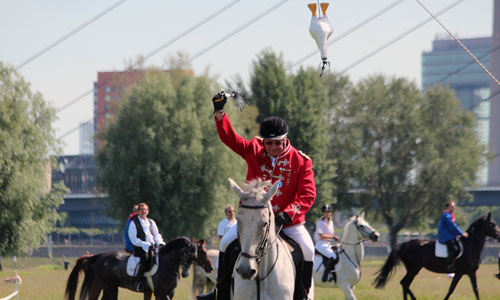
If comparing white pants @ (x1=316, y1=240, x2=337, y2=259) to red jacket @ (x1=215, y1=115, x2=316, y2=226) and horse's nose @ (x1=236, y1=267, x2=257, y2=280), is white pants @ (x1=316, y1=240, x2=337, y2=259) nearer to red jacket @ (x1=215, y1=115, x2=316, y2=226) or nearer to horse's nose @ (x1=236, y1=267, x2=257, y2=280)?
red jacket @ (x1=215, y1=115, x2=316, y2=226)

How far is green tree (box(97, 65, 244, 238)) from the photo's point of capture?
4375 cm

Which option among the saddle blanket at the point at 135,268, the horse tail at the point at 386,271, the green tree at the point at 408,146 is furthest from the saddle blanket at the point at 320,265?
the green tree at the point at 408,146

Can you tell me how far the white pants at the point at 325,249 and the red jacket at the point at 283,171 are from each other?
467 inches

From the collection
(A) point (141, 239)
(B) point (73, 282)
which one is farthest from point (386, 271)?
(B) point (73, 282)

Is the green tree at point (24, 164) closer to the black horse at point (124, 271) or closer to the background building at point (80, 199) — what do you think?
the black horse at point (124, 271)

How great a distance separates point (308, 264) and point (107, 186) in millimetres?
36346

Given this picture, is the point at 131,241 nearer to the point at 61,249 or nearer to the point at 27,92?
the point at 27,92

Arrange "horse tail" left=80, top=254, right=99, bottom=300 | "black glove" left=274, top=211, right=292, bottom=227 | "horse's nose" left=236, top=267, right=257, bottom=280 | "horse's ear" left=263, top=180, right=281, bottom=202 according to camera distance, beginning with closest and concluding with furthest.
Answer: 1. "horse's nose" left=236, top=267, right=257, bottom=280
2. "horse's ear" left=263, top=180, right=281, bottom=202
3. "black glove" left=274, top=211, right=292, bottom=227
4. "horse tail" left=80, top=254, right=99, bottom=300

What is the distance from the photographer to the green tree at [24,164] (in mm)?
32281

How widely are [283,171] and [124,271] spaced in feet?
33.9

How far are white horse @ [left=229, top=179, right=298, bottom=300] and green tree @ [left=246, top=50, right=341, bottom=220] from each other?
44267 mm

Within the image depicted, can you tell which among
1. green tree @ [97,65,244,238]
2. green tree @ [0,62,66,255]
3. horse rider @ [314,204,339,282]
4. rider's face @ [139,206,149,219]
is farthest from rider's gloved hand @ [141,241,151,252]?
green tree @ [97,65,244,238]

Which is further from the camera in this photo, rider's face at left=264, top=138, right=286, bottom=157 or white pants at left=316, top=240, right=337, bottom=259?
white pants at left=316, top=240, right=337, bottom=259

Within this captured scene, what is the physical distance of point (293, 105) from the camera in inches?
2122
